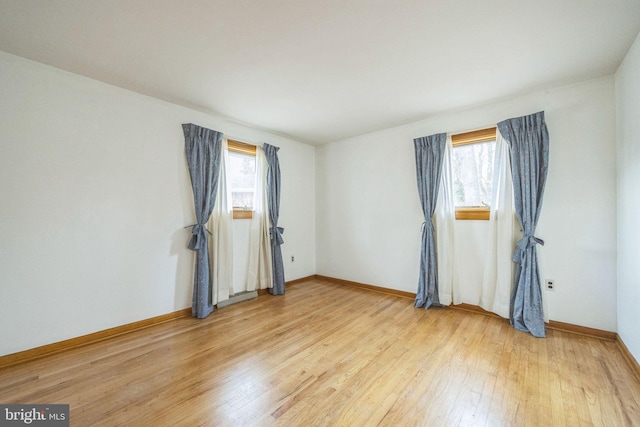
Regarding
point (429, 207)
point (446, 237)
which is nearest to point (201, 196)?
point (429, 207)

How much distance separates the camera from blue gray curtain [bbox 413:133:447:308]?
3195mm

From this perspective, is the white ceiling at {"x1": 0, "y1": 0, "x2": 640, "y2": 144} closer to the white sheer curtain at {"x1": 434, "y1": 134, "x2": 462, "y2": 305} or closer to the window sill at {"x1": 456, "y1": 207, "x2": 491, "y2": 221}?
the white sheer curtain at {"x1": 434, "y1": 134, "x2": 462, "y2": 305}

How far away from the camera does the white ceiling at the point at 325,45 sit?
155cm

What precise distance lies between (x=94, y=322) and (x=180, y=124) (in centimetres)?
222

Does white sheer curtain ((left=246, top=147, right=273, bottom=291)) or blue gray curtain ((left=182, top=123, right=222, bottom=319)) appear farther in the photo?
white sheer curtain ((left=246, top=147, right=273, bottom=291))

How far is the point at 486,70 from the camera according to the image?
2217 millimetres

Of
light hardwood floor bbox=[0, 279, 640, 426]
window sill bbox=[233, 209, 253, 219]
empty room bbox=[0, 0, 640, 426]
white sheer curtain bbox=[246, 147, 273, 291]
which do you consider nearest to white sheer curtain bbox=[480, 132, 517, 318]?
empty room bbox=[0, 0, 640, 426]

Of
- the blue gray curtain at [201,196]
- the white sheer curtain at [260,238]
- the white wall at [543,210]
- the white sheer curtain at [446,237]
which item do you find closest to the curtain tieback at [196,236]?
the blue gray curtain at [201,196]

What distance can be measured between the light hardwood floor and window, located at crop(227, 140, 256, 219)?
155 centimetres

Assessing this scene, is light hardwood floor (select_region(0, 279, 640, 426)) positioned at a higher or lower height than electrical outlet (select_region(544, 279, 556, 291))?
lower

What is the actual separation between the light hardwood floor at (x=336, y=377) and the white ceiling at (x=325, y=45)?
245 cm

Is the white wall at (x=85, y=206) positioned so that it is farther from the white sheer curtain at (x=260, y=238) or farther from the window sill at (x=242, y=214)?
the white sheer curtain at (x=260, y=238)

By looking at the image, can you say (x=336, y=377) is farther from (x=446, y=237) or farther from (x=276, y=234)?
(x=276, y=234)

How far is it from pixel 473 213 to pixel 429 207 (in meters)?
0.50
